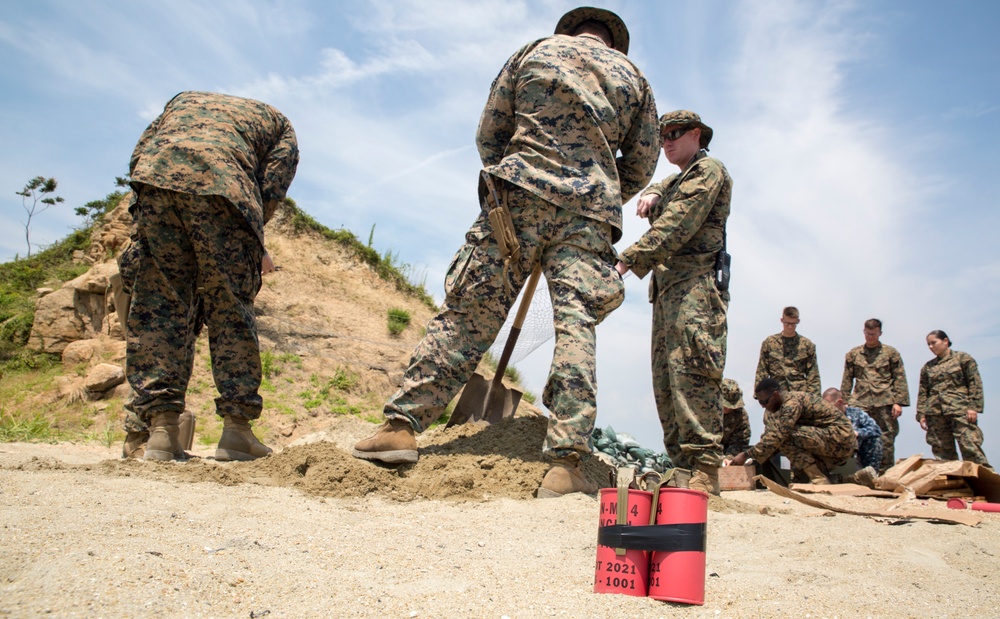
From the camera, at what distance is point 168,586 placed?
1724mm

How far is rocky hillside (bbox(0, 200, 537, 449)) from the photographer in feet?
22.9

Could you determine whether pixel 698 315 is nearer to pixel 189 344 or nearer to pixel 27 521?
pixel 189 344

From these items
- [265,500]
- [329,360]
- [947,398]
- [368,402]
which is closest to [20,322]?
[329,360]

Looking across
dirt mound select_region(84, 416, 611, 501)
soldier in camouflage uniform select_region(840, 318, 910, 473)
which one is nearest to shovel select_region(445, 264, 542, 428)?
dirt mound select_region(84, 416, 611, 501)

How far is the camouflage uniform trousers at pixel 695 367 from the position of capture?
4.08m

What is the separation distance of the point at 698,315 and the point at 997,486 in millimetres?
3497

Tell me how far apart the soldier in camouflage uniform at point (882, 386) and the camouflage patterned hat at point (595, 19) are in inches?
301

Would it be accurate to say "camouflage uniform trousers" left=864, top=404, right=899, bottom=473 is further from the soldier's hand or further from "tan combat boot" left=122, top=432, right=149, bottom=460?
"tan combat boot" left=122, top=432, right=149, bottom=460

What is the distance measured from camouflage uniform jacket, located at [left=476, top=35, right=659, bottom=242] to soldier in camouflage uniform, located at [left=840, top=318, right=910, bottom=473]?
25.2ft

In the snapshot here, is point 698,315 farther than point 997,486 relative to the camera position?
No

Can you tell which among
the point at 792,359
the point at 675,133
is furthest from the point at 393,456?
the point at 792,359

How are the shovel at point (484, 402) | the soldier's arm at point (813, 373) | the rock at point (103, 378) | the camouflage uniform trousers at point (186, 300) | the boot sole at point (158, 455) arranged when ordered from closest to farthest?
the boot sole at point (158, 455)
the camouflage uniform trousers at point (186, 300)
the shovel at point (484, 402)
the rock at point (103, 378)
the soldier's arm at point (813, 373)

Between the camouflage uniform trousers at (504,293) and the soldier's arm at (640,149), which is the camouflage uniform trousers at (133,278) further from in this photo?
the soldier's arm at (640,149)

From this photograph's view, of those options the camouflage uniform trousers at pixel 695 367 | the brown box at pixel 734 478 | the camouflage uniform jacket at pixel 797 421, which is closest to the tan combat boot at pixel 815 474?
the camouflage uniform jacket at pixel 797 421
